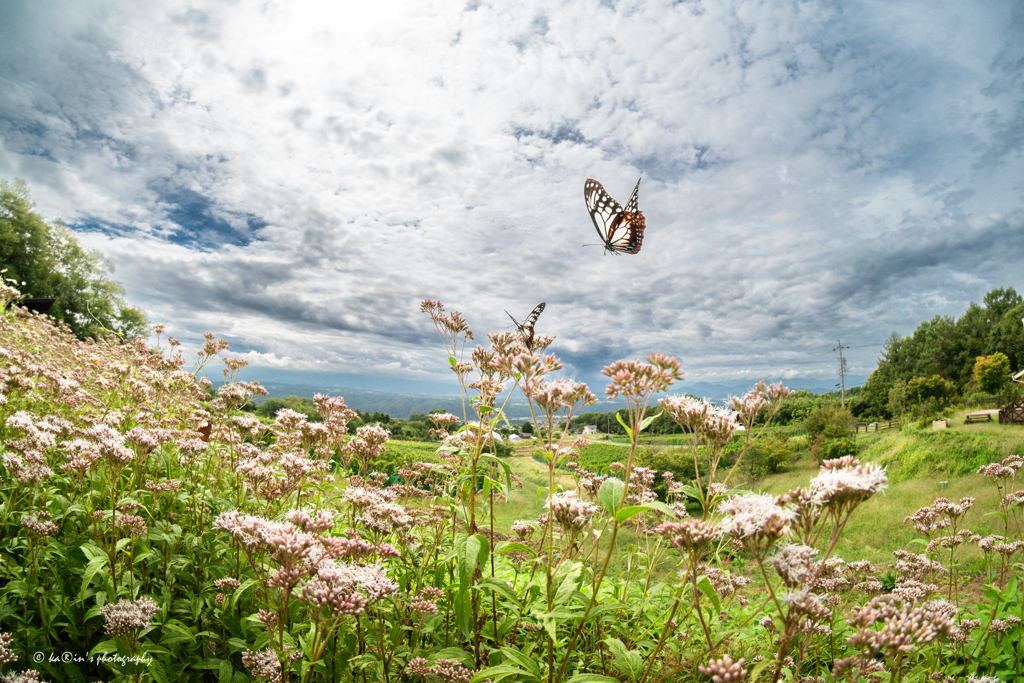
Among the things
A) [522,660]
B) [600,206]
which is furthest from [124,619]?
[600,206]

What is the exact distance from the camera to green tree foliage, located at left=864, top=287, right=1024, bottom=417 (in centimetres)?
4784

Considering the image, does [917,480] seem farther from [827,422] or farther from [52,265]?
[52,265]

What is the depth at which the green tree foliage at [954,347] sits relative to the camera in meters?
47.8

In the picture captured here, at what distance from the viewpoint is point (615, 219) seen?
8219 mm

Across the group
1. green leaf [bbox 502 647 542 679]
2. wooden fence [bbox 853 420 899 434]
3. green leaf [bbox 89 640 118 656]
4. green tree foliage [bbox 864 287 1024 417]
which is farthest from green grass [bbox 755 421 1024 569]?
green tree foliage [bbox 864 287 1024 417]

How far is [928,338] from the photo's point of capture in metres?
57.9

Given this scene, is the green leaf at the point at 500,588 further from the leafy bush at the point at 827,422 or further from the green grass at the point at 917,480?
the leafy bush at the point at 827,422

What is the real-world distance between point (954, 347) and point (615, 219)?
7294 cm

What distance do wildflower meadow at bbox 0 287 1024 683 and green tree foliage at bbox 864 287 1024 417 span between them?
182 feet

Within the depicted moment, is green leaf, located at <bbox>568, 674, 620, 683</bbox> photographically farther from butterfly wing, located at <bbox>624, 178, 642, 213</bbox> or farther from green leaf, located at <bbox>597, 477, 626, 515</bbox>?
butterfly wing, located at <bbox>624, 178, 642, 213</bbox>

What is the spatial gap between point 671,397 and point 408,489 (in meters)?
2.75

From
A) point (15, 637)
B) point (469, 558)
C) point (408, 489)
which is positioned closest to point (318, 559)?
point (469, 558)

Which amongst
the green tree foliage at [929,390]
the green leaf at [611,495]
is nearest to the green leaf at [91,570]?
the green leaf at [611,495]

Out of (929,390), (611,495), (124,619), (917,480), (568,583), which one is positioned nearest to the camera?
(124,619)
